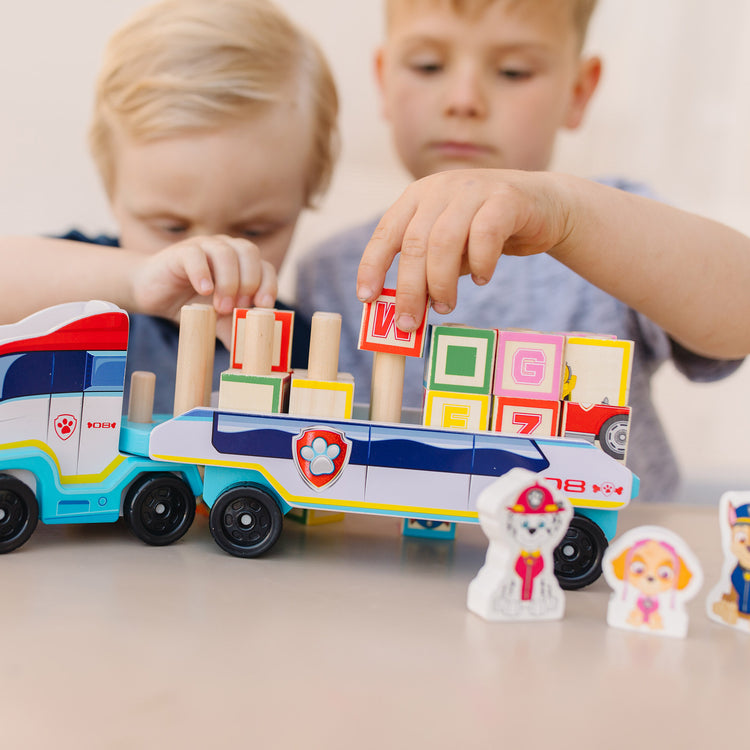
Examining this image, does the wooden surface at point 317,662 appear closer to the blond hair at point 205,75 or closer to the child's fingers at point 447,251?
the child's fingers at point 447,251

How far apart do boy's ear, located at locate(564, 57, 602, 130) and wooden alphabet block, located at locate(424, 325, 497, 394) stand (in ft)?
2.65

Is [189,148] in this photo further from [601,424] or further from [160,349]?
[601,424]

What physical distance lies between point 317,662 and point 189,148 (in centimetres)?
86

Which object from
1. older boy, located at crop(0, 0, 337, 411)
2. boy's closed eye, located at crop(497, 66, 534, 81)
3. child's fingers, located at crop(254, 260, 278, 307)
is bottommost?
child's fingers, located at crop(254, 260, 278, 307)

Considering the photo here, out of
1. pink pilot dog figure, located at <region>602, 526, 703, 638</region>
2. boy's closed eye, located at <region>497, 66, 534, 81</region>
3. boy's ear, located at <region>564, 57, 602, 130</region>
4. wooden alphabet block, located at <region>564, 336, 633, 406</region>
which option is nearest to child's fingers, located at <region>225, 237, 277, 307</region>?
wooden alphabet block, located at <region>564, 336, 633, 406</region>

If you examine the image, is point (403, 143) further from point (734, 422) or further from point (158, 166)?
point (734, 422)

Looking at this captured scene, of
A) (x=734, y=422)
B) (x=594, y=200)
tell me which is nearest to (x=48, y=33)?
(x=594, y=200)

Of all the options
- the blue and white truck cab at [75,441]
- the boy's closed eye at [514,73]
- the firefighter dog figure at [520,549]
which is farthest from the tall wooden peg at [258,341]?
the boy's closed eye at [514,73]

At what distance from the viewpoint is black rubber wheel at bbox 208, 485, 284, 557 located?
0.67 metres

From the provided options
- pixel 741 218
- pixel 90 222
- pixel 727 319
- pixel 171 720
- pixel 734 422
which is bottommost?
pixel 171 720

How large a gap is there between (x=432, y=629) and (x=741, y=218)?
1.27 m

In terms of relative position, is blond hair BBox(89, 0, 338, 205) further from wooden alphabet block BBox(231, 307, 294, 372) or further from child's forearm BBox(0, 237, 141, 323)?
wooden alphabet block BBox(231, 307, 294, 372)

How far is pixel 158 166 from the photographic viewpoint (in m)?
1.15

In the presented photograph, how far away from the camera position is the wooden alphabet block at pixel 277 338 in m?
0.73
